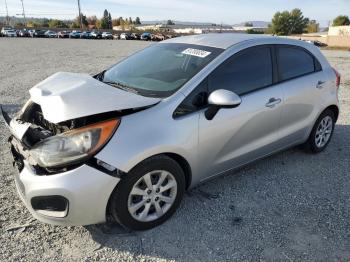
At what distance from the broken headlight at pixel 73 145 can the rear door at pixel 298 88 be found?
221 centimetres

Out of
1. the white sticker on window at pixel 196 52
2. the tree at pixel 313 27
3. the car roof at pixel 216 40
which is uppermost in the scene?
the car roof at pixel 216 40

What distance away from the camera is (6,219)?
10.6 feet

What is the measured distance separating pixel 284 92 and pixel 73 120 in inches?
93.7

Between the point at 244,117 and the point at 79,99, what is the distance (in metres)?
1.61

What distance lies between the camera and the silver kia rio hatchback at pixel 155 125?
8.80 ft

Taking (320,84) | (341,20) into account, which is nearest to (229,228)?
(320,84)

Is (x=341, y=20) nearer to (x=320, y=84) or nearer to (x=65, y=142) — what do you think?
(x=320, y=84)

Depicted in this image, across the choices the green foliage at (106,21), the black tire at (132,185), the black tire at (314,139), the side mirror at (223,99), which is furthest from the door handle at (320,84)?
the green foliage at (106,21)

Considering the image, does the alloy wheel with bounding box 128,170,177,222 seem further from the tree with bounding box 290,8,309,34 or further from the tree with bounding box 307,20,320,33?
the tree with bounding box 307,20,320,33

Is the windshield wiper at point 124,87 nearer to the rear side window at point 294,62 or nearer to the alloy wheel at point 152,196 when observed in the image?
the alloy wheel at point 152,196

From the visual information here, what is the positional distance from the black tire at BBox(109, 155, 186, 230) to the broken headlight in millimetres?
354

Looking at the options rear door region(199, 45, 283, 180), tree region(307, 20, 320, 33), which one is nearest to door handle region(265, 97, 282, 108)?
rear door region(199, 45, 283, 180)

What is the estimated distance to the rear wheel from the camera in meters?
4.74

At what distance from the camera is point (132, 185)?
2.86 m
